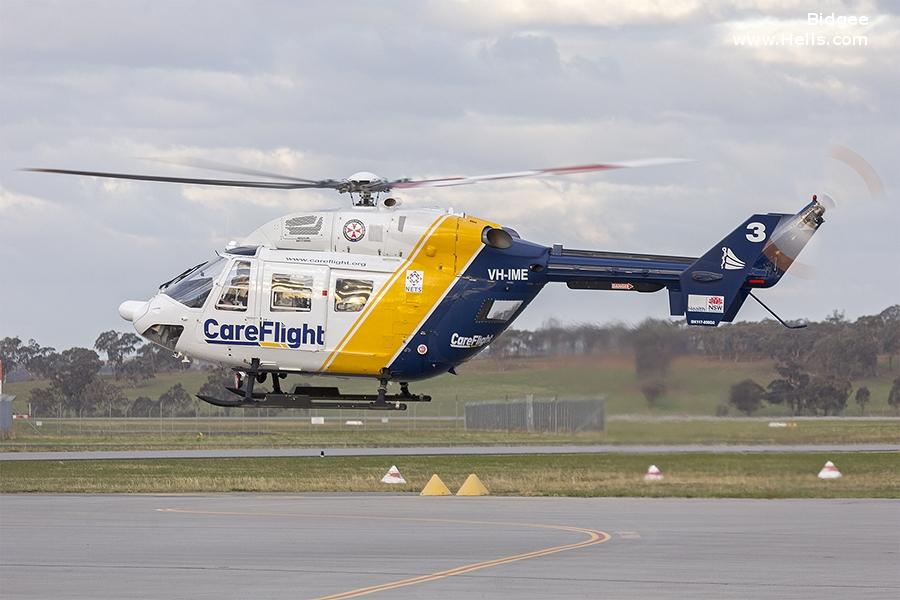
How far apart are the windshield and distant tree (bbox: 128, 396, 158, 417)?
80098mm

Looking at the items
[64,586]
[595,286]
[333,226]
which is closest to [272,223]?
[333,226]

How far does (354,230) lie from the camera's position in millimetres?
26406

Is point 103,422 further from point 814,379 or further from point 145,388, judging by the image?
point 814,379

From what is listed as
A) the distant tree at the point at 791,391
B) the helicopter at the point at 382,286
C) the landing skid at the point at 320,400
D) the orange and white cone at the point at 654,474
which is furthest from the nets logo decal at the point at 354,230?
the orange and white cone at the point at 654,474

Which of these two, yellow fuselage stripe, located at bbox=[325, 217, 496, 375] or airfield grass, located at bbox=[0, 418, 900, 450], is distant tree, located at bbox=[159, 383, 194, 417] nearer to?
airfield grass, located at bbox=[0, 418, 900, 450]

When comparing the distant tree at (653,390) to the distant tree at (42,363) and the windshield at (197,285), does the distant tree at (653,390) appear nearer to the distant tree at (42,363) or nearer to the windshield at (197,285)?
the windshield at (197,285)

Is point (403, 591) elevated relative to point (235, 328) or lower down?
lower down

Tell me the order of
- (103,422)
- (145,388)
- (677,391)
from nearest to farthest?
1. (677,391)
2. (103,422)
3. (145,388)

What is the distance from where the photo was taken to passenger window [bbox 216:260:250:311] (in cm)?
2630

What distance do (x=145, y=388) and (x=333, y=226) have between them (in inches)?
3301

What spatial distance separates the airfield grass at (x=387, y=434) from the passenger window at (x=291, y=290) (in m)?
5.77

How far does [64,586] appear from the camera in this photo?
1838 cm

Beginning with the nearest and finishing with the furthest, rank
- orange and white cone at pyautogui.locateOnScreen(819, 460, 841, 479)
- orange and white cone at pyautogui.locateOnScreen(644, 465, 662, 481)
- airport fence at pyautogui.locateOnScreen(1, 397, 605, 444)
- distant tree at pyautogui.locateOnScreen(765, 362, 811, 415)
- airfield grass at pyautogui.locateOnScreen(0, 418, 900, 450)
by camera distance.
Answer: distant tree at pyautogui.locateOnScreen(765, 362, 811, 415) < airfield grass at pyautogui.locateOnScreen(0, 418, 900, 450) < orange and white cone at pyautogui.locateOnScreen(819, 460, 841, 479) < orange and white cone at pyautogui.locateOnScreen(644, 465, 662, 481) < airport fence at pyautogui.locateOnScreen(1, 397, 605, 444)

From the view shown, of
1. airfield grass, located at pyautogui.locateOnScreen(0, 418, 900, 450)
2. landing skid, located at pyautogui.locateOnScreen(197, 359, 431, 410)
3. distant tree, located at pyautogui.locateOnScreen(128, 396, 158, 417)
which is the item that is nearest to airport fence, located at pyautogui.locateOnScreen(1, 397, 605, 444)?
airfield grass, located at pyautogui.locateOnScreen(0, 418, 900, 450)
